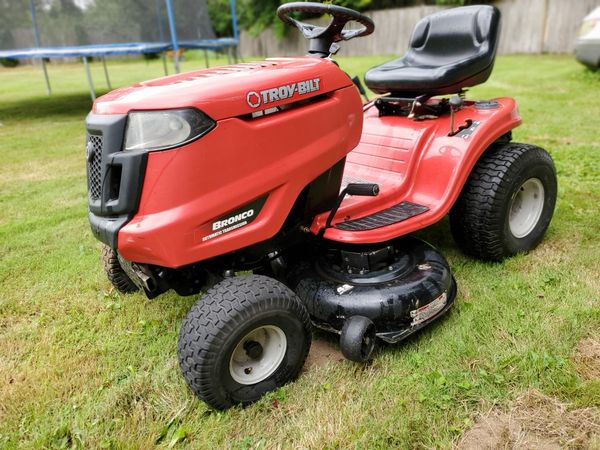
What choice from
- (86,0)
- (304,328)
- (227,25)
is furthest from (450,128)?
(227,25)

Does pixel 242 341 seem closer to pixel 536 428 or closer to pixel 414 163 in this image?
pixel 536 428

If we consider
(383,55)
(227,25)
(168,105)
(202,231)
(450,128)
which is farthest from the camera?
(227,25)

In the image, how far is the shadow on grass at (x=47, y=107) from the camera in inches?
360

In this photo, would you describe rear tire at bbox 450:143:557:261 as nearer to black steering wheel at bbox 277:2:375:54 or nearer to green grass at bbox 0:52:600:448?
green grass at bbox 0:52:600:448

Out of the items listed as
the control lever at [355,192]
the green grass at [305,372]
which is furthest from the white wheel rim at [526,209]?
the control lever at [355,192]

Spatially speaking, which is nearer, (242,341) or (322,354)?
(242,341)

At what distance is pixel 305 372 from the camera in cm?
209

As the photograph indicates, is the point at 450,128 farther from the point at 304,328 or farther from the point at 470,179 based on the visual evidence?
the point at 304,328

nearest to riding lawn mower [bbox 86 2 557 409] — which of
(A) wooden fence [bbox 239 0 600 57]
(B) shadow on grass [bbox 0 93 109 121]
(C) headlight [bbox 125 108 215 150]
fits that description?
(C) headlight [bbox 125 108 215 150]

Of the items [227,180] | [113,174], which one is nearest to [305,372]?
[227,180]

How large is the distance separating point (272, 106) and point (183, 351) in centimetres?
95

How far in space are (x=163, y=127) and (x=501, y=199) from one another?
1.76 m

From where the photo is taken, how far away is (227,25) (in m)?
34.6

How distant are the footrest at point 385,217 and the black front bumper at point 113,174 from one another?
36.1 inches
